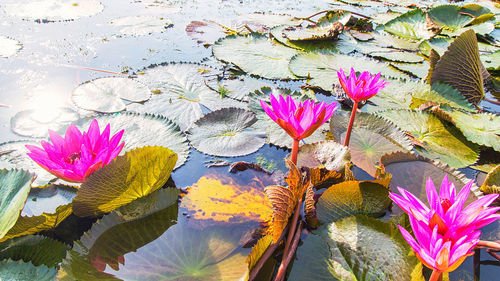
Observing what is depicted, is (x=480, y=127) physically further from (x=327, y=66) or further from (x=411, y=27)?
(x=411, y=27)

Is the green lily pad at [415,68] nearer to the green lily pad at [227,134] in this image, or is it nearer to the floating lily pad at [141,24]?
the green lily pad at [227,134]

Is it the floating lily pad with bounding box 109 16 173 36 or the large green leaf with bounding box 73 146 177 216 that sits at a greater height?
the large green leaf with bounding box 73 146 177 216

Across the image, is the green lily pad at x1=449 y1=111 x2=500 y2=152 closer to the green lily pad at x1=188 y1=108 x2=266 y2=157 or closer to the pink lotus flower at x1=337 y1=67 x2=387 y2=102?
the pink lotus flower at x1=337 y1=67 x2=387 y2=102

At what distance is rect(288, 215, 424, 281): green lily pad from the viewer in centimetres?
96

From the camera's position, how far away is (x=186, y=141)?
5.28ft

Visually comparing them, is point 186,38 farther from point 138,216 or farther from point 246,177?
point 138,216

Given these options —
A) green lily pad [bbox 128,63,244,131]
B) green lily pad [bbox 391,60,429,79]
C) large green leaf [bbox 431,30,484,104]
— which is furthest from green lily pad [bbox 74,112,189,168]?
green lily pad [bbox 391,60,429,79]

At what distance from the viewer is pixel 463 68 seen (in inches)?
84.1

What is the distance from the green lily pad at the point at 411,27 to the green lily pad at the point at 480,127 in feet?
5.97

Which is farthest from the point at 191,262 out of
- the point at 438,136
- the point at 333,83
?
the point at 333,83

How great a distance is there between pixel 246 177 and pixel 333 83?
1.30 m

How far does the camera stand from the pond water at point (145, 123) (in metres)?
1.00

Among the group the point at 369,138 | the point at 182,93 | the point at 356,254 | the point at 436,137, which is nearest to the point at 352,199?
the point at 356,254

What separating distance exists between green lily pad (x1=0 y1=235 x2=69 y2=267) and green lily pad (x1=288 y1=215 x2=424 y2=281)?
75cm
